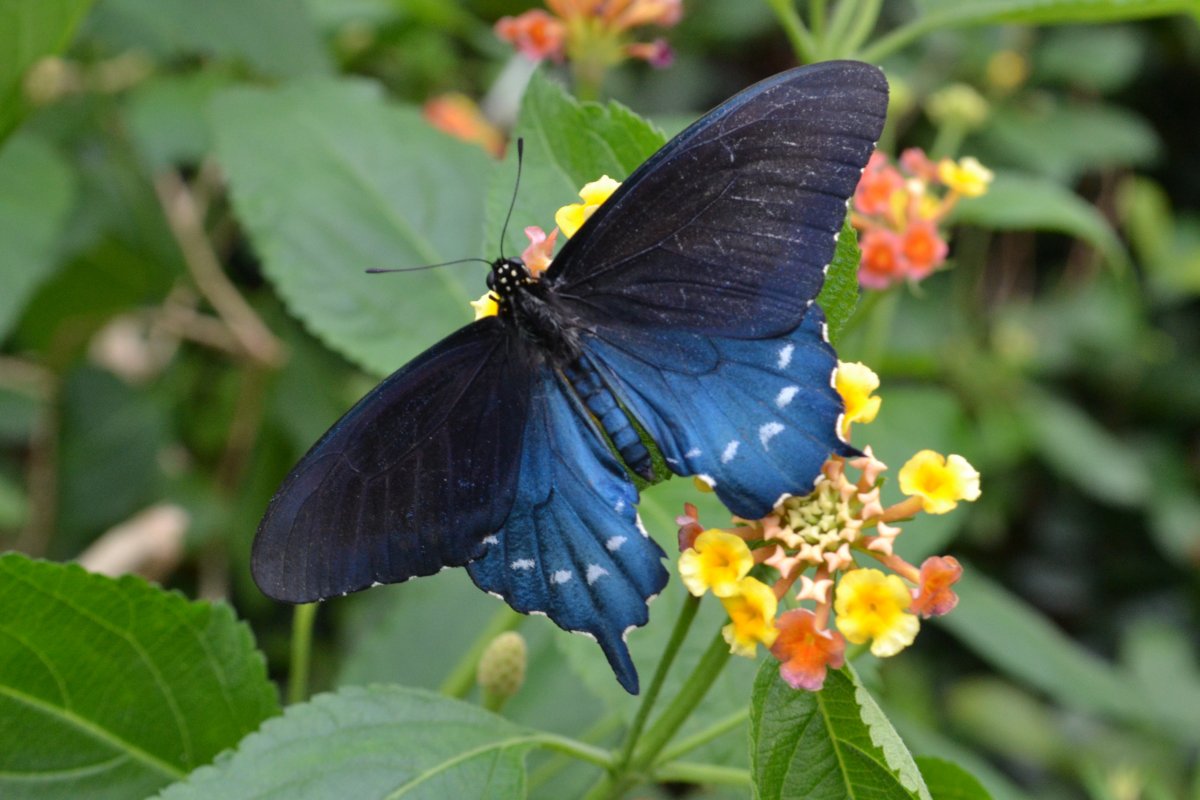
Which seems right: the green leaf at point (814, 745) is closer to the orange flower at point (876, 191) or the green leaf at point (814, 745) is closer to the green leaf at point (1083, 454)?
the orange flower at point (876, 191)

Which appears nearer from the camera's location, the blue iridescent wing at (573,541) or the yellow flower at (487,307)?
the blue iridescent wing at (573,541)

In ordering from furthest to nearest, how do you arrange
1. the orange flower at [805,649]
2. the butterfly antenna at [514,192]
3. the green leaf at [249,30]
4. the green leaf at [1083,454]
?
the green leaf at [1083,454], the green leaf at [249,30], the butterfly antenna at [514,192], the orange flower at [805,649]

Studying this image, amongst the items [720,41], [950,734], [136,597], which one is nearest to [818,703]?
[136,597]

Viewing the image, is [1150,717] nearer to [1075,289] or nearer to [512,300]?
[1075,289]

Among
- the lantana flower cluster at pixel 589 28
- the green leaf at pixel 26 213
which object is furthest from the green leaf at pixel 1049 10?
the green leaf at pixel 26 213

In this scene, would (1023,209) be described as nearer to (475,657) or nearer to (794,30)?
(794,30)

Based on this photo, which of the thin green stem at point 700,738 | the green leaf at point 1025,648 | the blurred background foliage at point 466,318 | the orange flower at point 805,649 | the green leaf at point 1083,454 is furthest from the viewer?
the green leaf at point 1083,454

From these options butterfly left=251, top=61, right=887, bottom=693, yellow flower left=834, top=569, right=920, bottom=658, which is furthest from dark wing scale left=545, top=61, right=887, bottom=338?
yellow flower left=834, top=569, right=920, bottom=658
